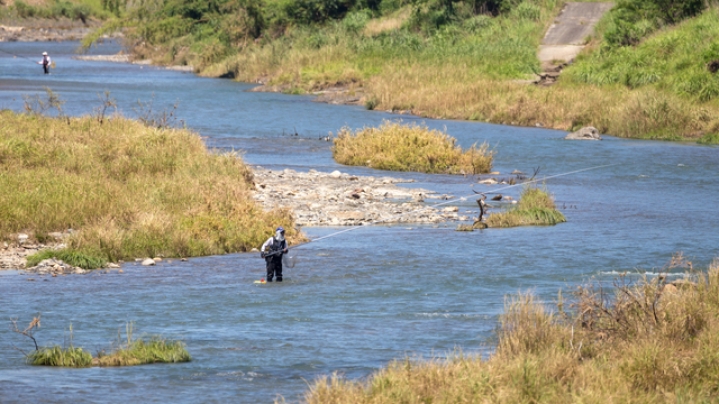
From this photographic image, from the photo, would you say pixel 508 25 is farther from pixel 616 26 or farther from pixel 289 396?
pixel 289 396

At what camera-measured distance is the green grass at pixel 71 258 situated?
782 inches

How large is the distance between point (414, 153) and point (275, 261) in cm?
1592

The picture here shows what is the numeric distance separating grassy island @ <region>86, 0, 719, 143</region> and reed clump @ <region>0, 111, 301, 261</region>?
803 inches

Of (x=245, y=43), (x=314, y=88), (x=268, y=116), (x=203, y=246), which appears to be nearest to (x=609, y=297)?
(x=203, y=246)

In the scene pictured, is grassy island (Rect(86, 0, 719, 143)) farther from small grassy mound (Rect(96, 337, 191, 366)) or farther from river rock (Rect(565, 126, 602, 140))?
small grassy mound (Rect(96, 337, 191, 366))

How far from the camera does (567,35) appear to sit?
198 ft

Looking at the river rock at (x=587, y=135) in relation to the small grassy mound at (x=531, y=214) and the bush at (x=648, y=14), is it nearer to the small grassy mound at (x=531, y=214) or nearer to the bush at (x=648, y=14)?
the bush at (x=648, y=14)

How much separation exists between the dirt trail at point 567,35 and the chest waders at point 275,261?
3528cm

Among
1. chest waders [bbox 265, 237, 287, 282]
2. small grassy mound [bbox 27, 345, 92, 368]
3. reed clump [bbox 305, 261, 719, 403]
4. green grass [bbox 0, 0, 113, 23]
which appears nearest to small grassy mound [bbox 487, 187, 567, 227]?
chest waders [bbox 265, 237, 287, 282]

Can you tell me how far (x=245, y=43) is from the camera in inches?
3172

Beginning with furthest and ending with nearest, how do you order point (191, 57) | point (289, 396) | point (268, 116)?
point (191, 57) → point (268, 116) → point (289, 396)

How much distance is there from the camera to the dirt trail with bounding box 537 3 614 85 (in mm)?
54844

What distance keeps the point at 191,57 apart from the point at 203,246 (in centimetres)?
6747

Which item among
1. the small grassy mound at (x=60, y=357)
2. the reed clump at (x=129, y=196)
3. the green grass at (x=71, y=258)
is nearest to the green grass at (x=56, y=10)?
the reed clump at (x=129, y=196)
